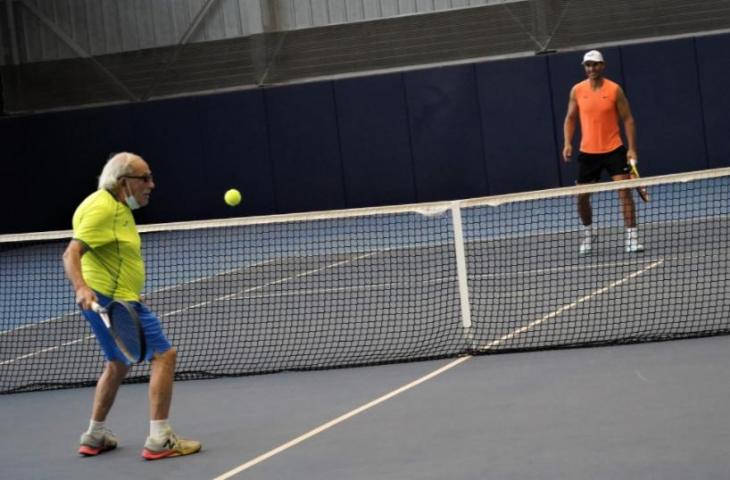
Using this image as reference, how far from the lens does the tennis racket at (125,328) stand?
615 cm

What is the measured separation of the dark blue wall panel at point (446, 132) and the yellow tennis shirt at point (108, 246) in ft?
42.9

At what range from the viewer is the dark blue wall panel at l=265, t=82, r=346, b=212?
1986cm

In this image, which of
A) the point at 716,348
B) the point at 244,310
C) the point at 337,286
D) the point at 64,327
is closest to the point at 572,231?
the point at 337,286

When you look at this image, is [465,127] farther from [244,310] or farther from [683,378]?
[683,378]

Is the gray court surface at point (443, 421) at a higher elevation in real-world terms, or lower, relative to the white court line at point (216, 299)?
lower

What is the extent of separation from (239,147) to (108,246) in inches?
544

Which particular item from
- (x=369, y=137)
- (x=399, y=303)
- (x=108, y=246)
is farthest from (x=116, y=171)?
(x=369, y=137)

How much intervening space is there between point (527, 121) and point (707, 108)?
2434 mm

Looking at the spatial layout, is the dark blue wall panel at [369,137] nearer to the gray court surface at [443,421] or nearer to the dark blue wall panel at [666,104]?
the dark blue wall panel at [666,104]

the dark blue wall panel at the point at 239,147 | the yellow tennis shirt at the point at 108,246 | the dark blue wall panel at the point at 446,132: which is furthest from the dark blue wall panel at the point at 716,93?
the yellow tennis shirt at the point at 108,246

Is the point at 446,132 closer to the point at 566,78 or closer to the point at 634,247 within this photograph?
the point at 566,78

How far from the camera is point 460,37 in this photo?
19.5 m

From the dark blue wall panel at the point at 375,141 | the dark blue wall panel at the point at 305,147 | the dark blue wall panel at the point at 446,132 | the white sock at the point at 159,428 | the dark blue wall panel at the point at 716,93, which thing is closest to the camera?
the white sock at the point at 159,428

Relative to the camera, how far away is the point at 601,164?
12203 mm
